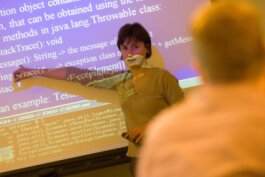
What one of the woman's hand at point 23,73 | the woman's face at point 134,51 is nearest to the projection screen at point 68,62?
the woman's hand at point 23,73

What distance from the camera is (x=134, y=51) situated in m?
2.56

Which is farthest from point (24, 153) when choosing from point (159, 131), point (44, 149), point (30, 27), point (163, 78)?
point (159, 131)

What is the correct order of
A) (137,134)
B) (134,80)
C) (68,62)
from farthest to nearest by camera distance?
(68,62) < (134,80) < (137,134)

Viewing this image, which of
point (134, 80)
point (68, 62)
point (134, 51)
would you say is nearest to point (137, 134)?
point (134, 80)

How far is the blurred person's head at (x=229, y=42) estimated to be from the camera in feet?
3.04

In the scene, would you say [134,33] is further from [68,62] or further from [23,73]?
[23,73]

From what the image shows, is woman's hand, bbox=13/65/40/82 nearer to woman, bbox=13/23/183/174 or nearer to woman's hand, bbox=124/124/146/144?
woman, bbox=13/23/183/174

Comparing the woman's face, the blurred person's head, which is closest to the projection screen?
the woman's face

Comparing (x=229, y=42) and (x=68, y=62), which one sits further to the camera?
(x=68, y=62)

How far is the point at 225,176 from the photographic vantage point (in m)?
0.90

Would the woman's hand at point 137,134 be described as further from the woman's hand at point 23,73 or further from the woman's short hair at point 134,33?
the woman's hand at point 23,73

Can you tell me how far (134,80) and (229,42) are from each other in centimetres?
166

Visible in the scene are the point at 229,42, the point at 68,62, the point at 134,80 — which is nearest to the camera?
the point at 229,42

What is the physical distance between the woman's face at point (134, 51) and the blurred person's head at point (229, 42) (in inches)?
62.2
